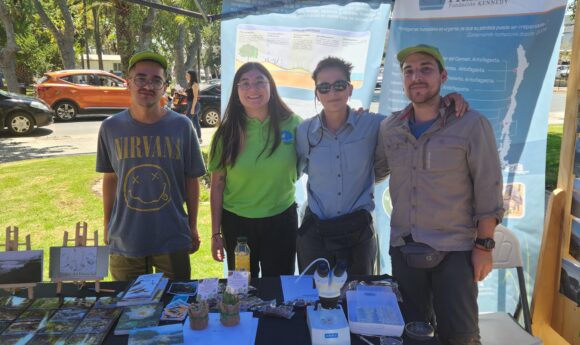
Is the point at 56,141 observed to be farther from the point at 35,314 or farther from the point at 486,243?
the point at 486,243

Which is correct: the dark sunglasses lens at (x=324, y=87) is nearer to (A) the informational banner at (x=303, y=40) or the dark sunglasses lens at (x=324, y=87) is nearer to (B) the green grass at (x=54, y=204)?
(A) the informational banner at (x=303, y=40)

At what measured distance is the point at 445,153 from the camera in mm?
1931

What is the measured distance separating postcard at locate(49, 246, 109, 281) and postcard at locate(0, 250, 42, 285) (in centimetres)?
5

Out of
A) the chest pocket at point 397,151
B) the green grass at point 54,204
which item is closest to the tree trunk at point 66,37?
the green grass at point 54,204

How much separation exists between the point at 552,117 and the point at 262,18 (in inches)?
520

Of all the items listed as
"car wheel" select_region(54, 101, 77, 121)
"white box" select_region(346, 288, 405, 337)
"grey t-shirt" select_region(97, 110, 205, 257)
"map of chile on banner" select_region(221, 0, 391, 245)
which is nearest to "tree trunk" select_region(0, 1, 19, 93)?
"car wheel" select_region(54, 101, 77, 121)

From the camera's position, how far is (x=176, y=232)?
2.31m

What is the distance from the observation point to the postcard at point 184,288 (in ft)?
6.13

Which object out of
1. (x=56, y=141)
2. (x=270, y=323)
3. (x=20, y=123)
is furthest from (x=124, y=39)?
(x=270, y=323)

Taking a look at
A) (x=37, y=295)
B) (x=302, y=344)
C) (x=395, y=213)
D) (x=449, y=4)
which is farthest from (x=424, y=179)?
(x=37, y=295)

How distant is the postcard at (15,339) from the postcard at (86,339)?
142 mm

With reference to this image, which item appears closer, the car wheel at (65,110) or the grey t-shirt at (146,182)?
the grey t-shirt at (146,182)

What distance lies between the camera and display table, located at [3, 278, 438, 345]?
152 centimetres

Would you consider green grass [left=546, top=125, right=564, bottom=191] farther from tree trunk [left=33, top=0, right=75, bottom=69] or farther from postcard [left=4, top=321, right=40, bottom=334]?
tree trunk [left=33, top=0, right=75, bottom=69]
